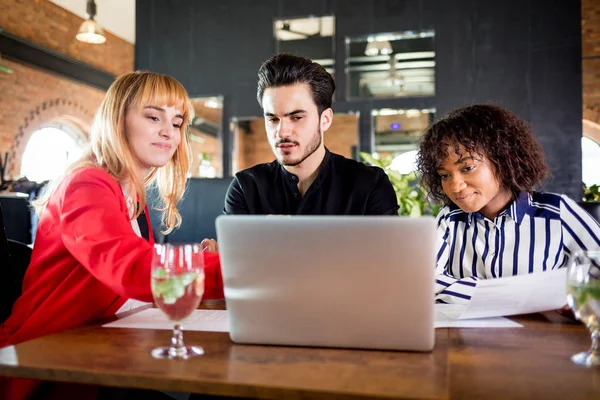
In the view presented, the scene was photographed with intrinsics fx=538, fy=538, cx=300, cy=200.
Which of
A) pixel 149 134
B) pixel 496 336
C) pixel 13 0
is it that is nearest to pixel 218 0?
pixel 13 0

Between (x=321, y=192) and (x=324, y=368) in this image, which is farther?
(x=321, y=192)

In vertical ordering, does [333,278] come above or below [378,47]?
below

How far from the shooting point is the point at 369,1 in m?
5.41

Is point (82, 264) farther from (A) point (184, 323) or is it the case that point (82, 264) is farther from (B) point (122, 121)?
(B) point (122, 121)

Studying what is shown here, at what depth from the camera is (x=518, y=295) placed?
114 cm

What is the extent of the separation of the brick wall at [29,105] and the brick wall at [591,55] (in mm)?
7967

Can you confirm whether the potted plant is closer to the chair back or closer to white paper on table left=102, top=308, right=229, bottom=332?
white paper on table left=102, top=308, right=229, bottom=332

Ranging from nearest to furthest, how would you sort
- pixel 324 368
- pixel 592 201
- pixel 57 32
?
pixel 324 368 → pixel 592 201 → pixel 57 32

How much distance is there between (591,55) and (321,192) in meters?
8.27

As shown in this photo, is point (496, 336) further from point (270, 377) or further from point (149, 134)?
point (149, 134)

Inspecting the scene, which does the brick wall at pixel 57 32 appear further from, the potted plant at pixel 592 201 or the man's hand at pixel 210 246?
the man's hand at pixel 210 246

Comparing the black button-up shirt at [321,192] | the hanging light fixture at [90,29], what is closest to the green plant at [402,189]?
the black button-up shirt at [321,192]

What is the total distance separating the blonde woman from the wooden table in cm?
16

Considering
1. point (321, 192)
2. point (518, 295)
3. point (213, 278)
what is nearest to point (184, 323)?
point (213, 278)
